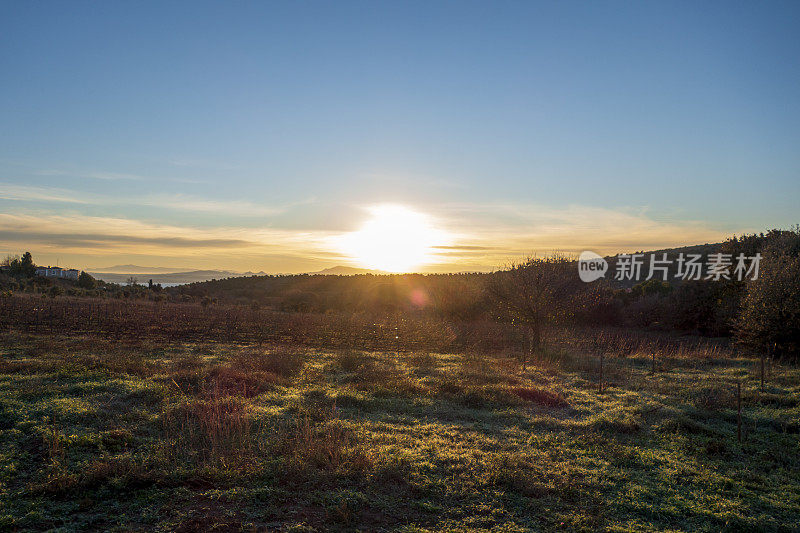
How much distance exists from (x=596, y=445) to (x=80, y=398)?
12487 mm

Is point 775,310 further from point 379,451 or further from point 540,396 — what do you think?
point 379,451

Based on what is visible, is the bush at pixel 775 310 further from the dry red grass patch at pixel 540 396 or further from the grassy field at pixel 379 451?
the dry red grass patch at pixel 540 396

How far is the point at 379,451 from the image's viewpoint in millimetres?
8914

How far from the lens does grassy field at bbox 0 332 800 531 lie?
6.61 meters

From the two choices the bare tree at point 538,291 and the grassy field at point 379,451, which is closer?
the grassy field at point 379,451

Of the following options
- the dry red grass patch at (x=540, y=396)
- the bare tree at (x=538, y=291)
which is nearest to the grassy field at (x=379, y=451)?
the dry red grass patch at (x=540, y=396)

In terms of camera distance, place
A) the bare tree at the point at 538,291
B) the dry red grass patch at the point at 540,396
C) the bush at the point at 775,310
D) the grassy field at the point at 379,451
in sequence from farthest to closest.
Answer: the bare tree at the point at 538,291
the bush at the point at 775,310
the dry red grass patch at the point at 540,396
the grassy field at the point at 379,451

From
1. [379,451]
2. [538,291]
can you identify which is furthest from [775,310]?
[379,451]

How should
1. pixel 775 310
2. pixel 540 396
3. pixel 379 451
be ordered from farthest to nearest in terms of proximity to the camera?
pixel 775 310 < pixel 540 396 < pixel 379 451

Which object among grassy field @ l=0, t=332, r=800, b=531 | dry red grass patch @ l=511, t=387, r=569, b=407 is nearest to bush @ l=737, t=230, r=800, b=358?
grassy field @ l=0, t=332, r=800, b=531

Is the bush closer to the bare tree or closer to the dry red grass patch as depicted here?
the bare tree

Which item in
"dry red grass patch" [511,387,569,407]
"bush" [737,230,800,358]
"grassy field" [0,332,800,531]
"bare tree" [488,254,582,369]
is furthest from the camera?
"bare tree" [488,254,582,369]

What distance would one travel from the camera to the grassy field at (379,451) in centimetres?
661

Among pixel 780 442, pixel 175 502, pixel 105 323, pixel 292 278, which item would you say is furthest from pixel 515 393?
pixel 292 278
